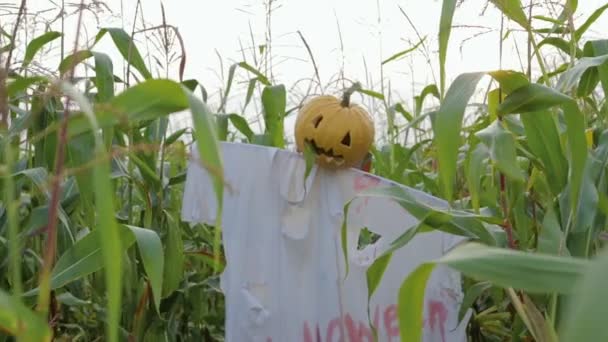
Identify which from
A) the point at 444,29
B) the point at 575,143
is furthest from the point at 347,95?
the point at 575,143

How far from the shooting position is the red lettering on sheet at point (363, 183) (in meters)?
1.56

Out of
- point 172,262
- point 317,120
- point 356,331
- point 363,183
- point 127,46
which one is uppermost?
point 127,46

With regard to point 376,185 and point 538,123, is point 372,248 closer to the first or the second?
point 376,185

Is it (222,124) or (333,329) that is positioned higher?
(222,124)

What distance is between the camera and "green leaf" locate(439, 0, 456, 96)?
1.19 metres

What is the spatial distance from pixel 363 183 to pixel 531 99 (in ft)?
1.52

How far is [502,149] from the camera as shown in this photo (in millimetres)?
1085

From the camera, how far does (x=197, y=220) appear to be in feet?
5.32

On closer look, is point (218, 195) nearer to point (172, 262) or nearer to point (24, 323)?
point (24, 323)

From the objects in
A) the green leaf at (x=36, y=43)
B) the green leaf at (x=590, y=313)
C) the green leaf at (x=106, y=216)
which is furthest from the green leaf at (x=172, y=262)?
the green leaf at (x=590, y=313)

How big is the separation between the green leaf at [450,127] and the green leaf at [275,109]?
2.29ft

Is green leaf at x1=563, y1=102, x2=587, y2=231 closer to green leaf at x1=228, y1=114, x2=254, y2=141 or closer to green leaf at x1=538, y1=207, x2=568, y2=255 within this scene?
green leaf at x1=538, y1=207, x2=568, y2=255

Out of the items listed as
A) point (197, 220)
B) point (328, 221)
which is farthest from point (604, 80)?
point (197, 220)

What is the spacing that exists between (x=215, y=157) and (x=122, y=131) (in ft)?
3.33
